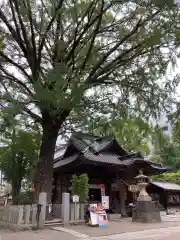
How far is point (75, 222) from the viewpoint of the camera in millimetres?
11797

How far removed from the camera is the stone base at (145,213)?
44.5 ft

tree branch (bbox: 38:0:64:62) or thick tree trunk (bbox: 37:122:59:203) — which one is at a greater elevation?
tree branch (bbox: 38:0:64:62)

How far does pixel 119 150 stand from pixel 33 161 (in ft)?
21.7

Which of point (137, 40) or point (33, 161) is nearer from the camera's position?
point (137, 40)

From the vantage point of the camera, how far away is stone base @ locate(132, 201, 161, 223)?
13.6 meters

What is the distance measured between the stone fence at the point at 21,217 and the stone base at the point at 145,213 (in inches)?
239

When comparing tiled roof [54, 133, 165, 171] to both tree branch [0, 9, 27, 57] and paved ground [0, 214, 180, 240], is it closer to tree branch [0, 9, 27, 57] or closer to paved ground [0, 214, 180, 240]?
paved ground [0, 214, 180, 240]

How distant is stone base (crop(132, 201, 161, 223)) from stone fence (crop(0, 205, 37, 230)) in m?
6.06

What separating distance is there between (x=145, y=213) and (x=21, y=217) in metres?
6.81

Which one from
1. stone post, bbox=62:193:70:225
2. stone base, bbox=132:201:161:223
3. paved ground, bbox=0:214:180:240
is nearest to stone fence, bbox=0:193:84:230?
stone post, bbox=62:193:70:225

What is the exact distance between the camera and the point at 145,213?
13.7 m

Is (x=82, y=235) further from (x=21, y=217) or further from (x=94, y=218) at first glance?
(x=21, y=217)

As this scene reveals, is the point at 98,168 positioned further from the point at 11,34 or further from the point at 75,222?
the point at 11,34

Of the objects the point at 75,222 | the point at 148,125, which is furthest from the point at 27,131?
the point at 148,125
